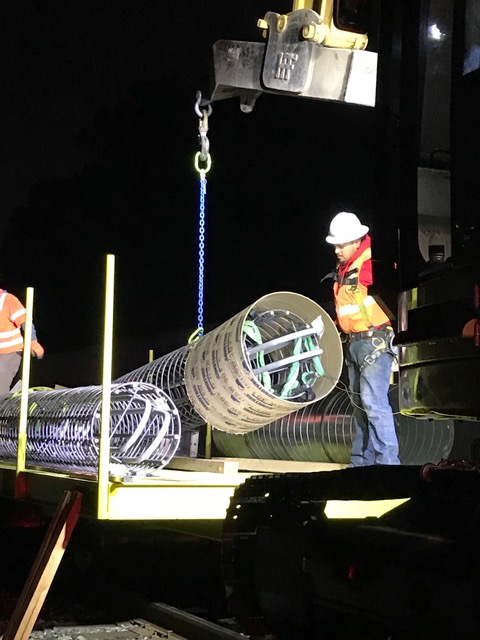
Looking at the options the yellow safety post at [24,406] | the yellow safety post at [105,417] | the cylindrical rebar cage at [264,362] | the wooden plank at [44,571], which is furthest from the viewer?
the yellow safety post at [24,406]

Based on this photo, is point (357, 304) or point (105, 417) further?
point (357, 304)

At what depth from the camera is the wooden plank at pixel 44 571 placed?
189 inches

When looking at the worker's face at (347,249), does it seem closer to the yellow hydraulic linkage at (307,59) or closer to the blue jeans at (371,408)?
the blue jeans at (371,408)

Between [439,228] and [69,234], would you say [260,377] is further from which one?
[69,234]

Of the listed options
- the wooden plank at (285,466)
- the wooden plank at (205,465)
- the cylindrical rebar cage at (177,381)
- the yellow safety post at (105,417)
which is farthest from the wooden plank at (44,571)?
the wooden plank at (285,466)

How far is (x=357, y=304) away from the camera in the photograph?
6.67m

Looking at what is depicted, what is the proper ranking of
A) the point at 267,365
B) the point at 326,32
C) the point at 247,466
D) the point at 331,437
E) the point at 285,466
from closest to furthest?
the point at 326,32 → the point at 267,365 → the point at 285,466 → the point at 331,437 → the point at 247,466

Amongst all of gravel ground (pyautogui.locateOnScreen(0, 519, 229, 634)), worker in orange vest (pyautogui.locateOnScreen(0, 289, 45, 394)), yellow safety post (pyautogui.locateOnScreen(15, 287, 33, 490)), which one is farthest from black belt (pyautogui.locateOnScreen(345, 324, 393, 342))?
worker in orange vest (pyautogui.locateOnScreen(0, 289, 45, 394))

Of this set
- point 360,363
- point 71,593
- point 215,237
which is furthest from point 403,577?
point 215,237

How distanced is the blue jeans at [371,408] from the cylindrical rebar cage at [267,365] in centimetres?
49

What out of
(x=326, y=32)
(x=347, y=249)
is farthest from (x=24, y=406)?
(x=326, y=32)

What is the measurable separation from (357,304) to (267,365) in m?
0.94

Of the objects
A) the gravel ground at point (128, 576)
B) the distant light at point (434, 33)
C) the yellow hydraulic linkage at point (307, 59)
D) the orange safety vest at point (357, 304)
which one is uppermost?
the yellow hydraulic linkage at point (307, 59)

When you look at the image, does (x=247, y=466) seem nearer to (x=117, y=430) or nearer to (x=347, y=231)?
(x=117, y=430)
